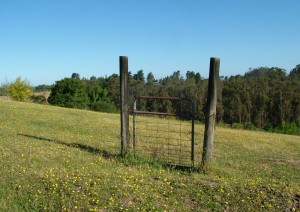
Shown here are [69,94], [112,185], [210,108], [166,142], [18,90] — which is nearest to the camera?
[112,185]

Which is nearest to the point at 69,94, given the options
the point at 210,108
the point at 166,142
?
the point at 166,142

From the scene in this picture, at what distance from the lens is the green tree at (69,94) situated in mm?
68000

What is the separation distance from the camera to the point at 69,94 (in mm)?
69188

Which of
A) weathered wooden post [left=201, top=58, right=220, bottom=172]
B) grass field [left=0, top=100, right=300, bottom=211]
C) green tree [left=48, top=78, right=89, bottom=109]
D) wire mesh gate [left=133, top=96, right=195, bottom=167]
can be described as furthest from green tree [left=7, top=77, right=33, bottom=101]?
weathered wooden post [left=201, top=58, right=220, bottom=172]

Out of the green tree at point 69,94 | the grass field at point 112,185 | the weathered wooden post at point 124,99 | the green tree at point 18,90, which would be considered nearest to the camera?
the grass field at point 112,185

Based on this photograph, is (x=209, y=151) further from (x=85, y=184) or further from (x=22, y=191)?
(x=22, y=191)

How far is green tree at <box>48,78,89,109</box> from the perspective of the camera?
2677 inches

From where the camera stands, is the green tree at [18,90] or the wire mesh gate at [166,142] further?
the green tree at [18,90]

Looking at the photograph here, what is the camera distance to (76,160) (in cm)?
809

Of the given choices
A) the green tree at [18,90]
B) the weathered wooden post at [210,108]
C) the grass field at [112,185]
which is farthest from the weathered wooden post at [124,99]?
the green tree at [18,90]

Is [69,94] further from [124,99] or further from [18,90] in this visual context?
[124,99]

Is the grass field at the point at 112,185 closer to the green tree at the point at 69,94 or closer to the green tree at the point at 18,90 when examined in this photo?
the green tree at the point at 18,90

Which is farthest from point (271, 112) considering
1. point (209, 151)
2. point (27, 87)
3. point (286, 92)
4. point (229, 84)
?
point (209, 151)

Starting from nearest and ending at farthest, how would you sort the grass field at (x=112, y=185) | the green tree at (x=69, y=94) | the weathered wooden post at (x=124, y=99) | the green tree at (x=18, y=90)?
the grass field at (x=112, y=185) < the weathered wooden post at (x=124, y=99) < the green tree at (x=18, y=90) < the green tree at (x=69, y=94)
